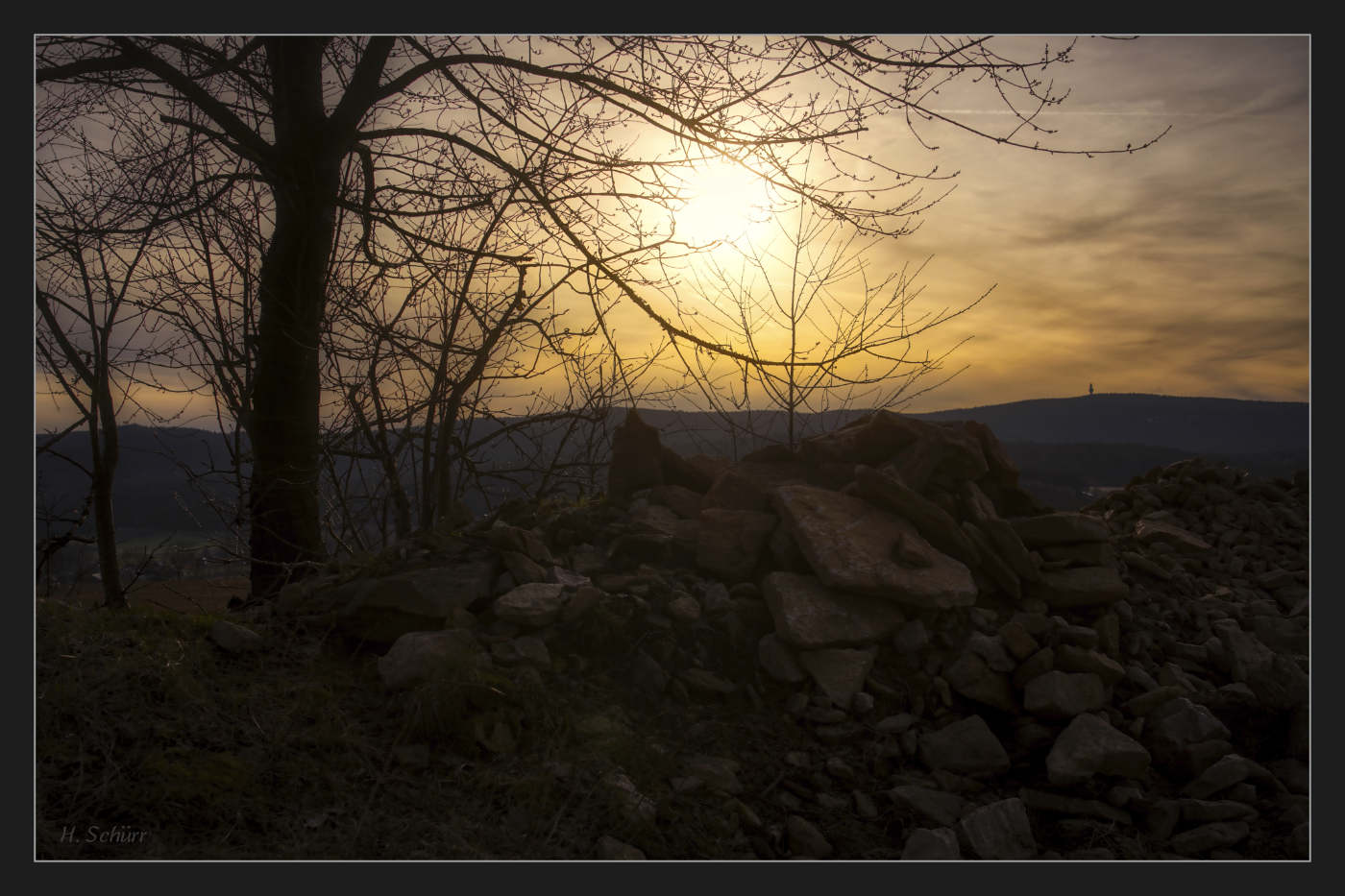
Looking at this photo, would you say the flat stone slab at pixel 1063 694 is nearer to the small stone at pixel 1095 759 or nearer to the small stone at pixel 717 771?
the small stone at pixel 1095 759

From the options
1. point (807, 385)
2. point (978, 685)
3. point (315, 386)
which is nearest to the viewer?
point (978, 685)

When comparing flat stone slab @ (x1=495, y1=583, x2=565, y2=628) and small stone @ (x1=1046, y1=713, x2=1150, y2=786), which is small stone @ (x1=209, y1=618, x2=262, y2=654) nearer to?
flat stone slab @ (x1=495, y1=583, x2=565, y2=628)

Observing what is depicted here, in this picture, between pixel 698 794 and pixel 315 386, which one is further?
pixel 315 386

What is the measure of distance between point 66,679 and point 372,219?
10.8 ft

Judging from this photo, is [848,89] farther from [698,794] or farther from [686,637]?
[698,794]

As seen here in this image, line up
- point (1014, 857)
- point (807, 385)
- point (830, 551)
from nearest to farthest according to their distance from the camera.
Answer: point (1014, 857) → point (830, 551) → point (807, 385)

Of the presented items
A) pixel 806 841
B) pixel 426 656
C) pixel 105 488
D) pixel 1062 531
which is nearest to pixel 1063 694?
pixel 1062 531

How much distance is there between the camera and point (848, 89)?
13.3 ft

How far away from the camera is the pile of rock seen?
2775mm

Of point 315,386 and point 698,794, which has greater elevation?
point 315,386

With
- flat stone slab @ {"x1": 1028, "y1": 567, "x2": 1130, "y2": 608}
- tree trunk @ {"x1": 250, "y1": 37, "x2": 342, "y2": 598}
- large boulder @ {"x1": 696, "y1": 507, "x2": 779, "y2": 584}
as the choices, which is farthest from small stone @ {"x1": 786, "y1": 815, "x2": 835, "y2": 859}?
tree trunk @ {"x1": 250, "y1": 37, "x2": 342, "y2": 598}

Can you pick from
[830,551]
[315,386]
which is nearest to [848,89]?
[830,551]

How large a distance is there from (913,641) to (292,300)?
446 centimetres

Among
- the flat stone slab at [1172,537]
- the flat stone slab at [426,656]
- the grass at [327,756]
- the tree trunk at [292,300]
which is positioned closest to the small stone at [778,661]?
the grass at [327,756]
